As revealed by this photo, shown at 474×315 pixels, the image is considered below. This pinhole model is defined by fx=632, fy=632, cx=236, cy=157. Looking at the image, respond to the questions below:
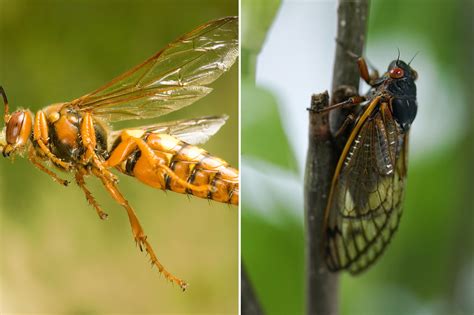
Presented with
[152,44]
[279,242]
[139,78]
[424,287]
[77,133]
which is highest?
[152,44]

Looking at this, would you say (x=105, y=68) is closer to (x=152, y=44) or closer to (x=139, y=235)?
(x=152, y=44)

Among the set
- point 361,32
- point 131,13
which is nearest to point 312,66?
point 361,32

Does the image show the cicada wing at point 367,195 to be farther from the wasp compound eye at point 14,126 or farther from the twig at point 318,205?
the wasp compound eye at point 14,126

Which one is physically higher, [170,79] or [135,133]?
[170,79]

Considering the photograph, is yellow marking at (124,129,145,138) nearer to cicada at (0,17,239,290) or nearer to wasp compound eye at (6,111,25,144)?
cicada at (0,17,239,290)

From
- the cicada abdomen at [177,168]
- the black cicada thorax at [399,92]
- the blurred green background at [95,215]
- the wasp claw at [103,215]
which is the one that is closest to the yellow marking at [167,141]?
the cicada abdomen at [177,168]

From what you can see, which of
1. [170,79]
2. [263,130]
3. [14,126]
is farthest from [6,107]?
[263,130]

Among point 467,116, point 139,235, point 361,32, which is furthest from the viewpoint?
point 467,116

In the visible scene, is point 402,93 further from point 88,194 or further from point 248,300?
point 88,194
